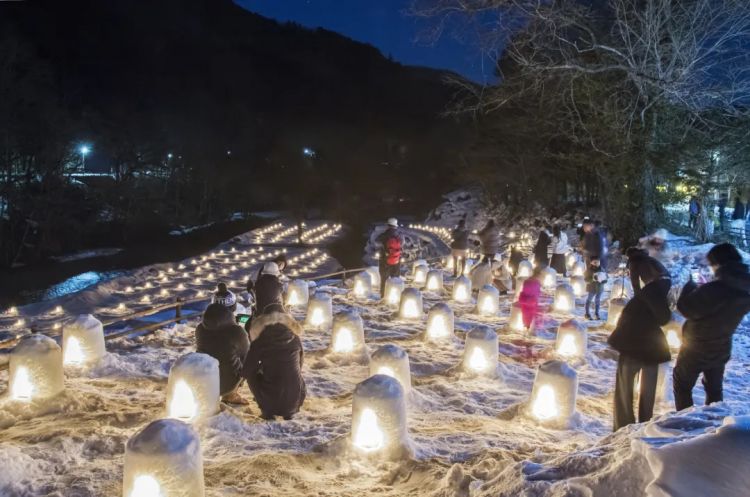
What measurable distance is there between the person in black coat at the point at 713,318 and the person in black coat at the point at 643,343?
189 millimetres

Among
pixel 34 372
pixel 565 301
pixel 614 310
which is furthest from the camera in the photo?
pixel 565 301

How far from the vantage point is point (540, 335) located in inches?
Result: 369

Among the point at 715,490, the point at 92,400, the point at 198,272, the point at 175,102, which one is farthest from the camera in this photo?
the point at 175,102

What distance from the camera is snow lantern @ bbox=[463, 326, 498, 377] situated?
6.95 meters

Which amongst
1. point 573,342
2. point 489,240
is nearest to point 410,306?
point 573,342

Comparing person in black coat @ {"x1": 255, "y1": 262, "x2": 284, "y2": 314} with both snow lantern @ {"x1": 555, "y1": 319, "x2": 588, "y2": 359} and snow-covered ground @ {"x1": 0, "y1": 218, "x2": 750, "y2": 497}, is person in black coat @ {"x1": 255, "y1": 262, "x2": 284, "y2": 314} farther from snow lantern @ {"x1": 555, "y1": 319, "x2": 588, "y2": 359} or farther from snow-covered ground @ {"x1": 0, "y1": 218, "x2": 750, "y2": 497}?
snow lantern @ {"x1": 555, "y1": 319, "x2": 588, "y2": 359}

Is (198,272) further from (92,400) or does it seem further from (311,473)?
(311,473)

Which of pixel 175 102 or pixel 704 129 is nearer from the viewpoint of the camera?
pixel 704 129

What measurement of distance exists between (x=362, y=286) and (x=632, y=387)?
8.34m

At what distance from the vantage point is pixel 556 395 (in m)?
5.53

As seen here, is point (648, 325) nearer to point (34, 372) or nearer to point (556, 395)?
point (556, 395)

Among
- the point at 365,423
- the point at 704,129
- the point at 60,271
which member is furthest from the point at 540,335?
the point at 60,271

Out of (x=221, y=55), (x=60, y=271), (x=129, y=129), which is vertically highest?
(x=221, y=55)

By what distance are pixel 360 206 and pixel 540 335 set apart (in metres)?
50.1
